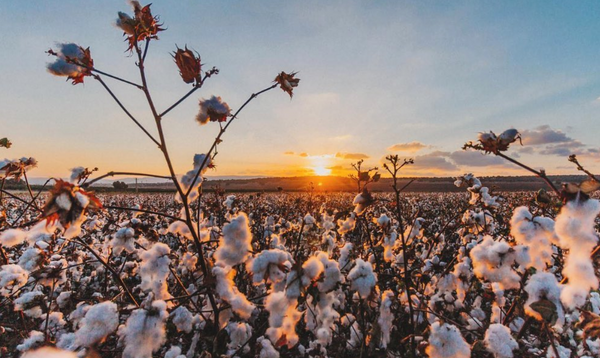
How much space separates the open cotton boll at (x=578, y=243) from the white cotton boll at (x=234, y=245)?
1.39m

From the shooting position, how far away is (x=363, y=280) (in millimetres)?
1616

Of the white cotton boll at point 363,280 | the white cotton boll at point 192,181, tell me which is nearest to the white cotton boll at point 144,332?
the white cotton boll at point 192,181

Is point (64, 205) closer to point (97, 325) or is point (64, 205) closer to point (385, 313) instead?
point (97, 325)

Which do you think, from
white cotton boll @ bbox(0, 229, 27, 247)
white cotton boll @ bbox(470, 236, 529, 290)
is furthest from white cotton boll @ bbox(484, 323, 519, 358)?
white cotton boll @ bbox(0, 229, 27, 247)

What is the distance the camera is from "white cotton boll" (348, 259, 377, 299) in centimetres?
160

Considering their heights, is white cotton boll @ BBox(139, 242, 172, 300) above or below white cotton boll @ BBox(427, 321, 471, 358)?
above

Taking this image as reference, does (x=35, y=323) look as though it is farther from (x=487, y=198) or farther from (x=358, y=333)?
(x=487, y=198)

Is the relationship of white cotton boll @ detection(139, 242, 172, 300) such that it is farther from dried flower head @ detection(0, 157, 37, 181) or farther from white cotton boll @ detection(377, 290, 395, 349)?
dried flower head @ detection(0, 157, 37, 181)

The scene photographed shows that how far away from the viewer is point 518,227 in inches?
66.6

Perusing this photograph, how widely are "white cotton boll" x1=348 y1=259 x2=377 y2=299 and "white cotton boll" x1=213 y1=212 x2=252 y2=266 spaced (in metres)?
0.57

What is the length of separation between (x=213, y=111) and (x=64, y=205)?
1.04 m

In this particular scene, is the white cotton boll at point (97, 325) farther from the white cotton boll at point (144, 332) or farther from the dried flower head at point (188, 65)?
the dried flower head at point (188, 65)

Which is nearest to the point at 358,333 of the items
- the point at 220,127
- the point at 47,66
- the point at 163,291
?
the point at 163,291

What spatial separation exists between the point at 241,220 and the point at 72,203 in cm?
74
